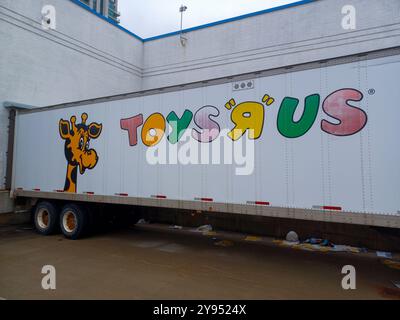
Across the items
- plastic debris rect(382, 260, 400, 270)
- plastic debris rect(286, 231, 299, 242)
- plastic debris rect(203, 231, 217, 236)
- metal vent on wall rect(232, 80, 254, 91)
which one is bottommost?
plastic debris rect(382, 260, 400, 270)

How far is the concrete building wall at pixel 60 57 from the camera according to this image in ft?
36.7

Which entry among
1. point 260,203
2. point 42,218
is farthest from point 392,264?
point 42,218

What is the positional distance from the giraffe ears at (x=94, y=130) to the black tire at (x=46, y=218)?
2656mm

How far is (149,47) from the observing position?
56.1 feet

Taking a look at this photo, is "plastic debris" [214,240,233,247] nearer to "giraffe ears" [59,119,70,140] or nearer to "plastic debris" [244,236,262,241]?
"plastic debris" [244,236,262,241]

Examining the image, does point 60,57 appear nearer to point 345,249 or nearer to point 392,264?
point 345,249

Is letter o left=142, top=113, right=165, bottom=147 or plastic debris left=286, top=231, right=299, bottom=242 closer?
letter o left=142, top=113, right=165, bottom=147

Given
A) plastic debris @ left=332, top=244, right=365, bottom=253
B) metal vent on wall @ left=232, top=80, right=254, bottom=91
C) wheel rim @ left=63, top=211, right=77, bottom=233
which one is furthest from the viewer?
wheel rim @ left=63, top=211, right=77, bottom=233

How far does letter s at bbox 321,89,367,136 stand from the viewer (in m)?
4.99

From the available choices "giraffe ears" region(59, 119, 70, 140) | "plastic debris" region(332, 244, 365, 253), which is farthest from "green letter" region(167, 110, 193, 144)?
"plastic debris" region(332, 244, 365, 253)

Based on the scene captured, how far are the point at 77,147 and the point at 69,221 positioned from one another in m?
2.27

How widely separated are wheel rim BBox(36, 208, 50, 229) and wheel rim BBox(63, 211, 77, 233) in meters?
0.95

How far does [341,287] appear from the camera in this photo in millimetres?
5363

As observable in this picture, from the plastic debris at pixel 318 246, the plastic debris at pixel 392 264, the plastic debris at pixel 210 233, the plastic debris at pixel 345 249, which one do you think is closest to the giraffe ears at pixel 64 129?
the plastic debris at pixel 210 233
